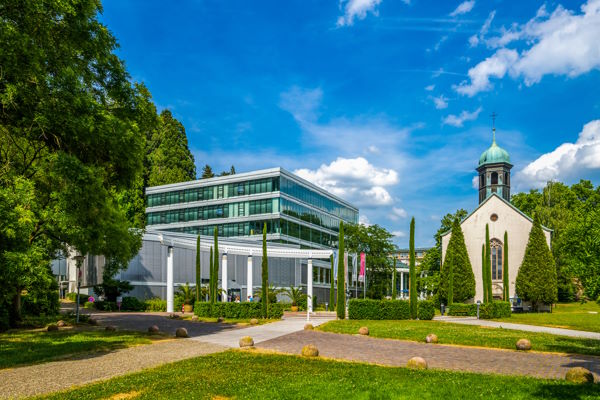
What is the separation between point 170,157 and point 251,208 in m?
22.9

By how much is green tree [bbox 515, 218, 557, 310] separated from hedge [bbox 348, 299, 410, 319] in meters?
24.9

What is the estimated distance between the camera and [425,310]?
1281 inches

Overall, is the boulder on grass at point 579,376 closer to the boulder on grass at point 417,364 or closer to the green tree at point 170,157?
the boulder on grass at point 417,364

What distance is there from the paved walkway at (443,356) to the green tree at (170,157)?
213 ft

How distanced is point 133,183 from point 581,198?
220ft

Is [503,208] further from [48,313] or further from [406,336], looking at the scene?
[48,313]

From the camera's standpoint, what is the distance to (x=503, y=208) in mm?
56688

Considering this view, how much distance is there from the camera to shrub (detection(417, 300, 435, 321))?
3234 centimetres

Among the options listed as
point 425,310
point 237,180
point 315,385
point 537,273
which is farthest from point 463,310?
point 237,180

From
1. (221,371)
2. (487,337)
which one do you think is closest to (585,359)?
(487,337)

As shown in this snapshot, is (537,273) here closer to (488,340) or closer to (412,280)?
(412,280)

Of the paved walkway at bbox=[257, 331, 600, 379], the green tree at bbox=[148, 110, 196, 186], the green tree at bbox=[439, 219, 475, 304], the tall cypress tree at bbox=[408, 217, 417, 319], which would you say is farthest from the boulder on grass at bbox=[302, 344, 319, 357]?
the green tree at bbox=[148, 110, 196, 186]

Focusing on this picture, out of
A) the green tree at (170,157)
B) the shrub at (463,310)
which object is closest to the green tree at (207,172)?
the green tree at (170,157)

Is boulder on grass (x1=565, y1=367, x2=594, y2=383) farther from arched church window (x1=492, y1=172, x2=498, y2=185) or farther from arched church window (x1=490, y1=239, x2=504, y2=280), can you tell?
arched church window (x1=492, y1=172, x2=498, y2=185)
